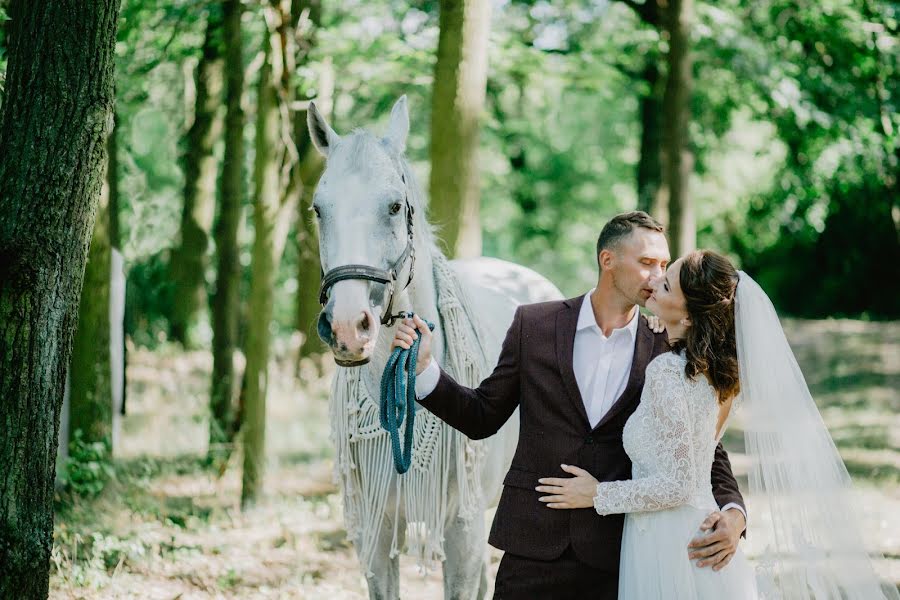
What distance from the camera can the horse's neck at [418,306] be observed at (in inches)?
132

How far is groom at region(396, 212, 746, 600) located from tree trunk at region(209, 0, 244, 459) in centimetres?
499

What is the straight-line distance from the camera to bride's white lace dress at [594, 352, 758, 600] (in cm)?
288

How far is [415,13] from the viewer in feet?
39.2

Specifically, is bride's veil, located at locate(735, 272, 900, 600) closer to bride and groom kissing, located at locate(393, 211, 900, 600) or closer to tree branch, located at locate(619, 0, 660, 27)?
bride and groom kissing, located at locate(393, 211, 900, 600)

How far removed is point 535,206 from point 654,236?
2110cm

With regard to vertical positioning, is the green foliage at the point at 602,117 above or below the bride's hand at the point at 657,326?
above

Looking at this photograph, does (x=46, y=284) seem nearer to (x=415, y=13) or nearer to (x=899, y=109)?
(x=415, y=13)

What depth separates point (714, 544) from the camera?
9.62ft

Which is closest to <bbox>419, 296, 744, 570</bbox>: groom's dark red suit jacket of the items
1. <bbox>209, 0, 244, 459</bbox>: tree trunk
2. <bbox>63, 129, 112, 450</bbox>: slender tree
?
<bbox>63, 129, 112, 450</bbox>: slender tree

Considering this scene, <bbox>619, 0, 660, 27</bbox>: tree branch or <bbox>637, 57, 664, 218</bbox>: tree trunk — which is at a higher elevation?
<bbox>619, 0, 660, 27</bbox>: tree branch

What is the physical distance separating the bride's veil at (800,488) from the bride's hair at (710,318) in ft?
0.14

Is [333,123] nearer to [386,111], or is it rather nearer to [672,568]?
[386,111]

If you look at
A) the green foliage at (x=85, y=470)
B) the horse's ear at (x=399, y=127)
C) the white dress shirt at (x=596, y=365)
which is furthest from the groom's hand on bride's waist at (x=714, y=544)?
the green foliage at (x=85, y=470)

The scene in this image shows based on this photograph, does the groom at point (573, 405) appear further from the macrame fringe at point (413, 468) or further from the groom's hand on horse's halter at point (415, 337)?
the macrame fringe at point (413, 468)
